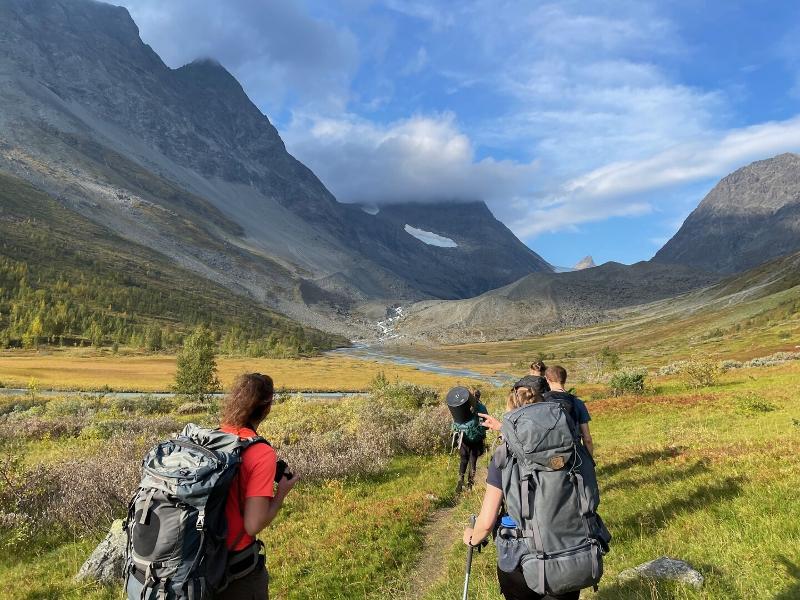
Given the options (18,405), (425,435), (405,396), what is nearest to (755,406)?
(425,435)

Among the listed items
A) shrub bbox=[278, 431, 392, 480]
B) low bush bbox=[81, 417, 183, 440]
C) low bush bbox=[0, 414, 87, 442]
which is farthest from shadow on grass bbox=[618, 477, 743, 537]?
low bush bbox=[0, 414, 87, 442]

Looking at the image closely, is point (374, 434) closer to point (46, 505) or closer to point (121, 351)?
point (46, 505)

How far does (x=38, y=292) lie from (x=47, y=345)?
141ft

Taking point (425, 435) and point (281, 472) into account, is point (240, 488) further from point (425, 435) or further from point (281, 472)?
point (425, 435)

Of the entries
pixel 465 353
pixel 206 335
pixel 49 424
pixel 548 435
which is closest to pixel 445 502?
pixel 548 435

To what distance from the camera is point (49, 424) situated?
83.3ft

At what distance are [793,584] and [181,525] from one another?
6.23m

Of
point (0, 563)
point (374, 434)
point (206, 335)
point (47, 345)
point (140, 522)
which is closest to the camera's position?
point (140, 522)

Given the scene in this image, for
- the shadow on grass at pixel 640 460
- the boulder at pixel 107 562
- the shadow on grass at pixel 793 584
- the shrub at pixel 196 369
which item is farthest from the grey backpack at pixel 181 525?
the shrub at pixel 196 369

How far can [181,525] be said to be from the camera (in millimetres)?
3969

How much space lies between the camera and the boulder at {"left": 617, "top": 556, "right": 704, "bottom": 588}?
557 cm

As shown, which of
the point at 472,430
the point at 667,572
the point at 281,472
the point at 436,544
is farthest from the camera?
the point at 472,430

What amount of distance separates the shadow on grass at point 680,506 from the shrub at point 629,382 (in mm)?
25912

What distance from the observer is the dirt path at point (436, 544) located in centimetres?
820
